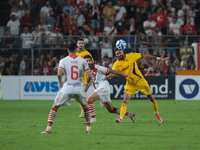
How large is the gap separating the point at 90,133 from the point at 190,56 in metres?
12.9

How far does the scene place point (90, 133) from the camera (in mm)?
8508

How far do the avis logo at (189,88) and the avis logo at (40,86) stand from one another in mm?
6592

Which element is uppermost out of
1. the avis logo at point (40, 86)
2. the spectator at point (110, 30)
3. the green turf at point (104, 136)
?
the spectator at point (110, 30)

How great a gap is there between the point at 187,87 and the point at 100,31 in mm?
6594

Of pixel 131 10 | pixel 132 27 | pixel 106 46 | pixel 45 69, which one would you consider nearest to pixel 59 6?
pixel 131 10

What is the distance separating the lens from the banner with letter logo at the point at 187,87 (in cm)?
1939

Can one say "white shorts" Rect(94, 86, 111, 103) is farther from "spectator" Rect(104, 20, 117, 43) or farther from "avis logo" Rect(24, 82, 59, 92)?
"spectator" Rect(104, 20, 117, 43)

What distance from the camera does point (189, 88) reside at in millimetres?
19500

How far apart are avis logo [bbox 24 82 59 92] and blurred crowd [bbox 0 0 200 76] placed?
63 cm

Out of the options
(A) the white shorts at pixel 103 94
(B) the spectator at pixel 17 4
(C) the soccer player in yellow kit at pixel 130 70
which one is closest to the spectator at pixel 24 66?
(B) the spectator at pixel 17 4

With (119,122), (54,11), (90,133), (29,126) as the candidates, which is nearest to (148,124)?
(119,122)

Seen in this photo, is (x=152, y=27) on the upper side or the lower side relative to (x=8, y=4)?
lower

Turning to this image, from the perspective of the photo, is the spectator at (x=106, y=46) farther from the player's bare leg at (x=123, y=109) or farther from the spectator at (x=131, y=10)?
the player's bare leg at (x=123, y=109)

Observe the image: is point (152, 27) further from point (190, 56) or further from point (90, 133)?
point (90, 133)
